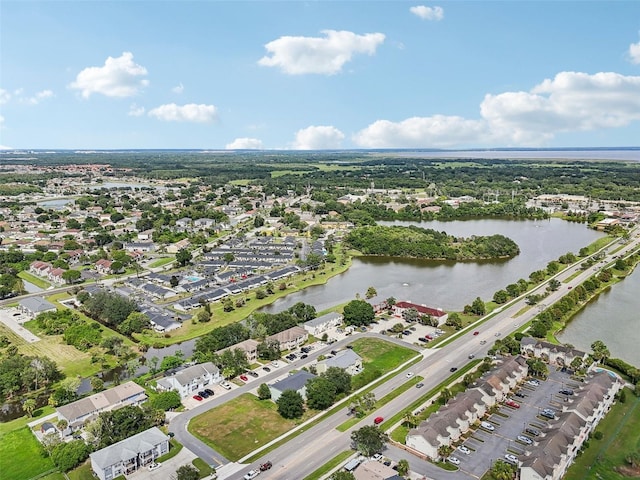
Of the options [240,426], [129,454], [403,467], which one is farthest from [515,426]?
[129,454]

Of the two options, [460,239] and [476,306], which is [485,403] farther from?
[460,239]

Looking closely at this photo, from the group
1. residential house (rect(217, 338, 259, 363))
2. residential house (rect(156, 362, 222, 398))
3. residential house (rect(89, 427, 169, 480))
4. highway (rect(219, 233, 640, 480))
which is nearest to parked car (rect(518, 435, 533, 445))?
highway (rect(219, 233, 640, 480))

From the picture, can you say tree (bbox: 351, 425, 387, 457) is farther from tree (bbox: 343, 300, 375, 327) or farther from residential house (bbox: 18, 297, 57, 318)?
residential house (bbox: 18, 297, 57, 318)

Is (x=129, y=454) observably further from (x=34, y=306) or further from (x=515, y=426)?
(x=34, y=306)

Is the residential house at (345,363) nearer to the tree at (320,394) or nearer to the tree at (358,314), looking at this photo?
the tree at (320,394)

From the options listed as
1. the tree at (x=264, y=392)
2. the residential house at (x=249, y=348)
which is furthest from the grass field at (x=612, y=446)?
the residential house at (x=249, y=348)

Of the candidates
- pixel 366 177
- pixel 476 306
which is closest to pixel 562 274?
pixel 476 306
